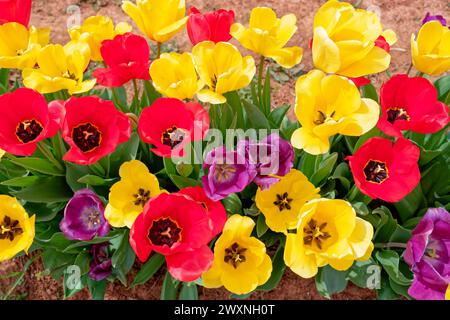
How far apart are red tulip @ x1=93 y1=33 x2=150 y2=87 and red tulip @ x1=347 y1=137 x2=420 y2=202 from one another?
743mm

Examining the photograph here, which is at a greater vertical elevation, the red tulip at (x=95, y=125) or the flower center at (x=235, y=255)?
the red tulip at (x=95, y=125)

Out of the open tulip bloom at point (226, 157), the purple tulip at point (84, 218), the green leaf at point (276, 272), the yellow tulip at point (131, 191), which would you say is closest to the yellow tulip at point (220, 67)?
the open tulip bloom at point (226, 157)

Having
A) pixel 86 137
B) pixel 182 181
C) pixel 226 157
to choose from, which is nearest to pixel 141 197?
pixel 182 181

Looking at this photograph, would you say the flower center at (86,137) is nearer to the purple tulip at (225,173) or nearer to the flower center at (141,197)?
the flower center at (141,197)

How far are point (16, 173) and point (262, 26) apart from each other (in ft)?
3.66

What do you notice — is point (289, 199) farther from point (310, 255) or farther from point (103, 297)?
point (103, 297)

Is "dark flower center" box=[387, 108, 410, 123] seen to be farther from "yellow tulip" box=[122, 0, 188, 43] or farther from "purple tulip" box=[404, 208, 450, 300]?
"yellow tulip" box=[122, 0, 188, 43]

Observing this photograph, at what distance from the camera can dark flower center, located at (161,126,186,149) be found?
1645 millimetres

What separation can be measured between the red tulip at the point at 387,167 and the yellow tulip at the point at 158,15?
0.73 meters

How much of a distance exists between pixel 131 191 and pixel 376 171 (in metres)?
0.82

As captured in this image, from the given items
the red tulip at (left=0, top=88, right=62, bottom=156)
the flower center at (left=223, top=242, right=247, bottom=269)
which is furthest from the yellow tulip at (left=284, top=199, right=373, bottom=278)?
the red tulip at (left=0, top=88, right=62, bottom=156)

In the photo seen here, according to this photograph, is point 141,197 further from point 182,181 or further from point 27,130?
point 27,130

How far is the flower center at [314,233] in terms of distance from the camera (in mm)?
1598

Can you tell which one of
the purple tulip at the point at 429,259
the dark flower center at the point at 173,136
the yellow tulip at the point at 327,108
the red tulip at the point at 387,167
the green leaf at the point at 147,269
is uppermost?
the yellow tulip at the point at 327,108
